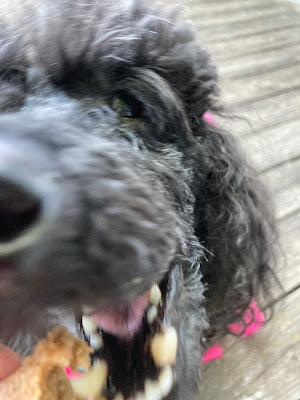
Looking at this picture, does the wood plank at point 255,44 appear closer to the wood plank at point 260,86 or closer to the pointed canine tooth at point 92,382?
the wood plank at point 260,86

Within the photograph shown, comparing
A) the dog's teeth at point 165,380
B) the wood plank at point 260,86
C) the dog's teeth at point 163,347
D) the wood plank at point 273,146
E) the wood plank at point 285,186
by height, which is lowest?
the wood plank at point 285,186

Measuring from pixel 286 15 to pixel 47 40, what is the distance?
2.74m

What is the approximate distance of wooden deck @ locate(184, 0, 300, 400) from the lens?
1354mm

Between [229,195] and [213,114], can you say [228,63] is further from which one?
[229,195]

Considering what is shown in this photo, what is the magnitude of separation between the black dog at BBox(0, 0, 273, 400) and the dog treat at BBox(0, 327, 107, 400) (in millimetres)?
35

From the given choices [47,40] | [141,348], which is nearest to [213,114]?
[47,40]

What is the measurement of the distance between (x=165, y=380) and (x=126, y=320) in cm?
16

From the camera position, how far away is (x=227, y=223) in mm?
1286

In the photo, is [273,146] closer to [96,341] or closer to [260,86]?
[260,86]

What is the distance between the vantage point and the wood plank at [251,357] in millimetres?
1326

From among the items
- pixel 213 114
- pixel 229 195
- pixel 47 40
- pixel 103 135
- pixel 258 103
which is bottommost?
pixel 258 103

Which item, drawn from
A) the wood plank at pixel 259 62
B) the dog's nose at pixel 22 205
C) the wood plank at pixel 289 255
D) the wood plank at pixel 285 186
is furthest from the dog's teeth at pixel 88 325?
the wood plank at pixel 259 62

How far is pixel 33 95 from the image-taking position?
99cm

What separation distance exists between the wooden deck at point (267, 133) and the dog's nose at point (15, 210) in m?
1.02
